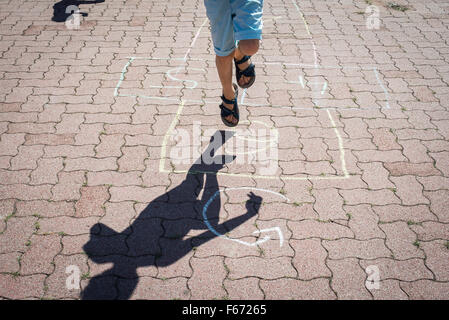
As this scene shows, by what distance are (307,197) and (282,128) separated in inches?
37.7

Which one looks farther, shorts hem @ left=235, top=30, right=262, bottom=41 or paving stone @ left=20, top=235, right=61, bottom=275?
shorts hem @ left=235, top=30, right=262, bottom=41

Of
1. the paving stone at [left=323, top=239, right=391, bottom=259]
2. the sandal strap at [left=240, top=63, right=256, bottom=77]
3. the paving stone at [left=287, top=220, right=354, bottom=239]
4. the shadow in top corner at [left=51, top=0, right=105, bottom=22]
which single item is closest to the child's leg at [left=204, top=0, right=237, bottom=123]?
the sandal strap at [left=240, top=63, right=256, bottom=77]

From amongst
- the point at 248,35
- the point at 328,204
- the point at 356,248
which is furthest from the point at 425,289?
the point at 248,35

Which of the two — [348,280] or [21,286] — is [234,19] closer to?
[348,280]

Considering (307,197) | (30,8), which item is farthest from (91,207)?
(30,8)

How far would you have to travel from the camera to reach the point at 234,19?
9.79 feet

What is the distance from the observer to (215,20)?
119 inches

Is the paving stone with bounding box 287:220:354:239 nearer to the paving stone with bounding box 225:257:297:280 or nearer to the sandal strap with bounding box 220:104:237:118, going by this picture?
the paving stone with bounding box 225:257:297:280

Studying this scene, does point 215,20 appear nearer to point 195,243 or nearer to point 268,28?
point 195,243

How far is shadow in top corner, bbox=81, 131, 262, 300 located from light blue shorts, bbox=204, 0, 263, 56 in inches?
44.9

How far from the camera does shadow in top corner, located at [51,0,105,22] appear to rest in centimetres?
599

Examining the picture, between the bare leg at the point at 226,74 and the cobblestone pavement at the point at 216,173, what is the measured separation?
1.58ft
